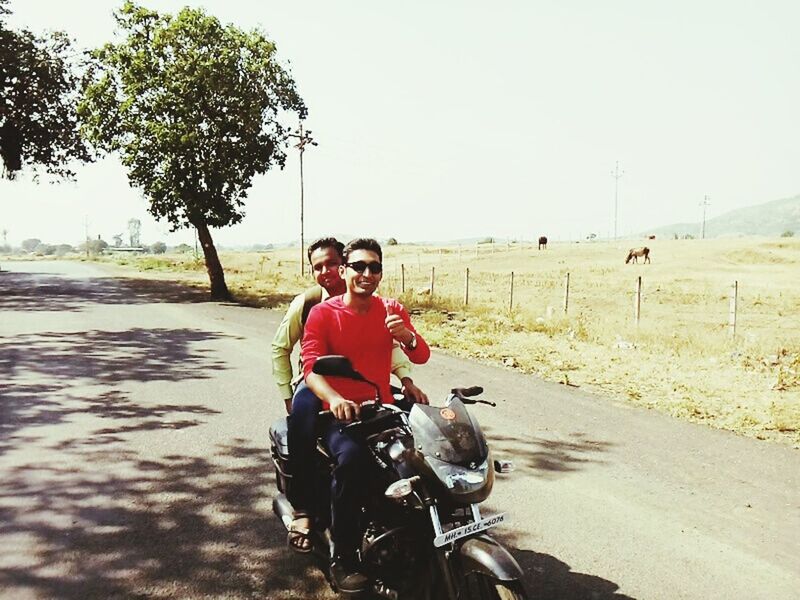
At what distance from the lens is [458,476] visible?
2814 millimetres

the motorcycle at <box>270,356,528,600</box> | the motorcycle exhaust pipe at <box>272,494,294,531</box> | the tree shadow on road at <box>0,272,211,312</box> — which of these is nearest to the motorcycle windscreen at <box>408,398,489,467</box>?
the motorcycle at <box>270,356,528,600</box>

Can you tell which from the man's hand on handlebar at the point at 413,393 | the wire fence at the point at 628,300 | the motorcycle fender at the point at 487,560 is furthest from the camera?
the wire fence at the point at 628,300

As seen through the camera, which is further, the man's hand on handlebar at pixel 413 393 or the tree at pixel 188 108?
the tree at pixel 188 108

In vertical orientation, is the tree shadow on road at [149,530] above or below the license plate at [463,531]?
below

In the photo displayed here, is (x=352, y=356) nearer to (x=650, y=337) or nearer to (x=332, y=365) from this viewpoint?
(x=332, y=365)

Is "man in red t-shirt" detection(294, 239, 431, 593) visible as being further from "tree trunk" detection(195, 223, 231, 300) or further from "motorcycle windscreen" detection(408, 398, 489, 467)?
"tree trunk" detection(195, 223, 231, 300)

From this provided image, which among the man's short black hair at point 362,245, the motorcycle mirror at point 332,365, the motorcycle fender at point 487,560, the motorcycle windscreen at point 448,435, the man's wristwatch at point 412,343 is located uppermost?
the man's short black hair at point 362,245

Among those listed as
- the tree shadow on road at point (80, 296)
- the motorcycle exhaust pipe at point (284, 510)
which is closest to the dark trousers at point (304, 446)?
the motorcycle exhaust pipe at point (284, 510)

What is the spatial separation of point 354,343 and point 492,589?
1.45m

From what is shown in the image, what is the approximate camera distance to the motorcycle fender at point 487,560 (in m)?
2.71

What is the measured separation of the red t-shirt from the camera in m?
3.55

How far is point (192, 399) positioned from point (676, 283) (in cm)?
3495

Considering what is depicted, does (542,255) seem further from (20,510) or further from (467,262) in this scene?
(20,510)

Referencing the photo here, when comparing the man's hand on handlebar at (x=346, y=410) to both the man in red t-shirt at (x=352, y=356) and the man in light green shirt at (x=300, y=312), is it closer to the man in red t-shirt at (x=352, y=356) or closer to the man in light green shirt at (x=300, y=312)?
the man in red t-shirt at (x=352, y=356)
